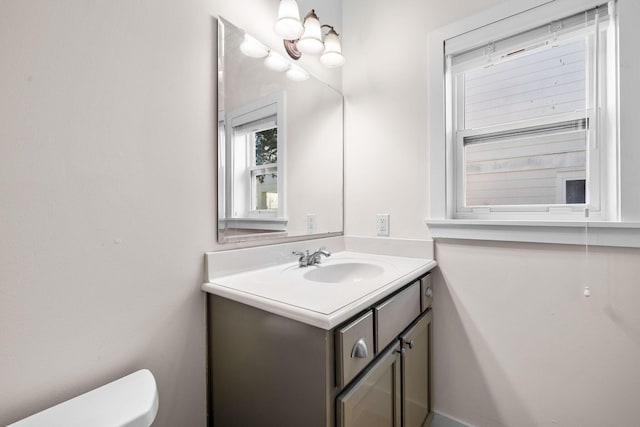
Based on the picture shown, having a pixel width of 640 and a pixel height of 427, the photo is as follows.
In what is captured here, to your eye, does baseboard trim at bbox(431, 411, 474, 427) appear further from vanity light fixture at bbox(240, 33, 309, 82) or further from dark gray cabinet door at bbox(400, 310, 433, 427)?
vanity light fixture at bbox(240, 33, 309, 82)

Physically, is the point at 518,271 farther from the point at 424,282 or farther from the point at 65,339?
the point at 65,339

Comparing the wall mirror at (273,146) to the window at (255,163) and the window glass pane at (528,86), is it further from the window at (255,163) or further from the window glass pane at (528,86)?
the window glass pane at (528,86)

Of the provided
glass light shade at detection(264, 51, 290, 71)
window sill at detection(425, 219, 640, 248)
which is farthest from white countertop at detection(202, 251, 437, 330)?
glass light shade at detection(264, 51, 290, 71)

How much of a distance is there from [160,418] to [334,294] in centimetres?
74

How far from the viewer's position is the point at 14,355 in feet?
2.29

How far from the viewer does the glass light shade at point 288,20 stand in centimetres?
125

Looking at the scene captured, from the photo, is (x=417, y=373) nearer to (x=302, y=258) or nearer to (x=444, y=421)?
(x=444, y=421)

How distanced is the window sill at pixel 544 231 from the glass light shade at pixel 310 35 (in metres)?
1.04

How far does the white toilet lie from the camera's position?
66 cm

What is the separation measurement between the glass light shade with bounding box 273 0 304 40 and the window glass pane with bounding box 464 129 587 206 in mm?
1008

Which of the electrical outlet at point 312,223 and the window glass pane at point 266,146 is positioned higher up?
the window glass pane at point 266,146

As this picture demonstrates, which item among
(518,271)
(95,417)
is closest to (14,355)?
(95,417)

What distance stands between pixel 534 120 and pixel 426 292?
923 millimetres

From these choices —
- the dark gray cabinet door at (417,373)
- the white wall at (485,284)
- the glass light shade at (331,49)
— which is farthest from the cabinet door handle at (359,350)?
the glass light shade at (331,49)
